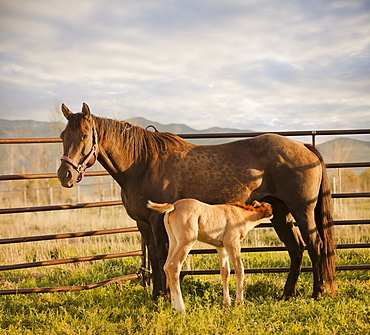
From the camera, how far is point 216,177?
4715mm

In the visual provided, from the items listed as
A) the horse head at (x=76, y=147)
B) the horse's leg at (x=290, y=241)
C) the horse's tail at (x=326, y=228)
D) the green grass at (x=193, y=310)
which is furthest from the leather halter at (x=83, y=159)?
the horse's tail at (x=326, y=228)

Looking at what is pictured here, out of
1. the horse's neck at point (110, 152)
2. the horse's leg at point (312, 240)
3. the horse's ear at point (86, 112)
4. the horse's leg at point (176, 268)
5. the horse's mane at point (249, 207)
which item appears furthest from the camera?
the horse's leg at point (312, 240)

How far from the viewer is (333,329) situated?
3.64m

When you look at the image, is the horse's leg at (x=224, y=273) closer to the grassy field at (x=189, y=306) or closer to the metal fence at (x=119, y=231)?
the grassy field at (x=189, y=306)

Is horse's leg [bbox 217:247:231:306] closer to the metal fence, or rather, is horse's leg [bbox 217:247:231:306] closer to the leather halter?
the metal fence

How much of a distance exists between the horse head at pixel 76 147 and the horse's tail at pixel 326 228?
2.91 meters

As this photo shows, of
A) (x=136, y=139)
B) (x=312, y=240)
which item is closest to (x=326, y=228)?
(x=312, y=240)

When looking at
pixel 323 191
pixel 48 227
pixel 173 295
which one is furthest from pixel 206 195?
pixel 48 227

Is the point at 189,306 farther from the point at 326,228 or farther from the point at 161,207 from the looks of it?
the point at 326,228

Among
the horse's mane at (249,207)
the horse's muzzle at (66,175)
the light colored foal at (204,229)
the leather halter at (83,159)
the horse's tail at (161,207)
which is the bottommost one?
the light colored foal at (204,229)

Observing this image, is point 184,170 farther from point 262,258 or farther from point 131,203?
point 262,258

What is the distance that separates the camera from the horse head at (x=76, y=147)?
13.8 ft

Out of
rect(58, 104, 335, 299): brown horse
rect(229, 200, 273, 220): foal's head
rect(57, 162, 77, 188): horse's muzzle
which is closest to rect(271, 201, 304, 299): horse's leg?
rect(58, 104, 335, 299): brown horse

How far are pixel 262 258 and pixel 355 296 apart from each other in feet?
7.69
